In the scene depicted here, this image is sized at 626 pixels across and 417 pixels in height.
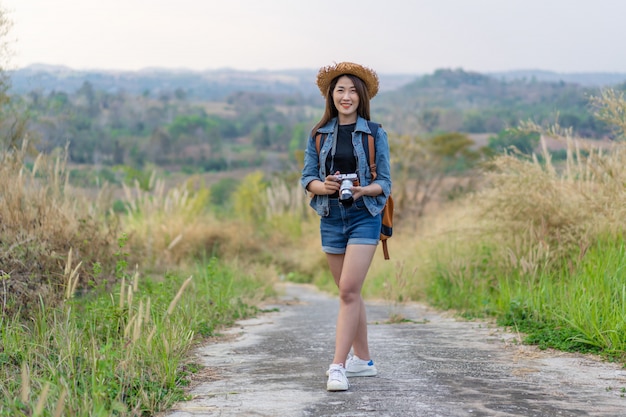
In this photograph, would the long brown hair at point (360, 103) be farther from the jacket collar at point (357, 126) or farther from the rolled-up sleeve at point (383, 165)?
the rolled-up sleeve at point (383, 165)

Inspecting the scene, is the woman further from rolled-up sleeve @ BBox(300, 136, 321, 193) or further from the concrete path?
the concrete path

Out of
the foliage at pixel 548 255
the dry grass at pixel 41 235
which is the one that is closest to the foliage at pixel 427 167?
the foliage at pixel 548 255

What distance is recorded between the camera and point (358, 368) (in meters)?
5.42

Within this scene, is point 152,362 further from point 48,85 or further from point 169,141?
point 169,141

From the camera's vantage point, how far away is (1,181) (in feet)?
26.6

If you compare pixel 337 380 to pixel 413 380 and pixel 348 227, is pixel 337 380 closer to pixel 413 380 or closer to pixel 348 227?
pixel 413 380

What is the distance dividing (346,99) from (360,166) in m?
0.48

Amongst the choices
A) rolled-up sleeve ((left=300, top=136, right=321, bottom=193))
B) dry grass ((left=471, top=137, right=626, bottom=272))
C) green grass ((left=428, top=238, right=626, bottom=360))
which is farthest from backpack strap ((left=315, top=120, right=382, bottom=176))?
dry grass ((left=471, top=137, right=626, bottom=272))

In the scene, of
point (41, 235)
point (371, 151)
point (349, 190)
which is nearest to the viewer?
point (349, 190)

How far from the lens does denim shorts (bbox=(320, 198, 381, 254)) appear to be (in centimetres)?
522

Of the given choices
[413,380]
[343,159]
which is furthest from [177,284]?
[413,380]

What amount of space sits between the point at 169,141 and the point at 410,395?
73227 millimetres

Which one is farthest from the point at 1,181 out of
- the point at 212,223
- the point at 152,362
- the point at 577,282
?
the point at 212,223

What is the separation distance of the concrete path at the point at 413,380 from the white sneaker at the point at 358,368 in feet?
0.24
